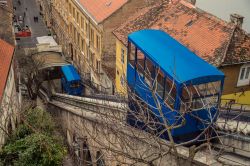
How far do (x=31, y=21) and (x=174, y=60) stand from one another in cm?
4465

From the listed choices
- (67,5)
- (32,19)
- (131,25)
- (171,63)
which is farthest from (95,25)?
(32,19)

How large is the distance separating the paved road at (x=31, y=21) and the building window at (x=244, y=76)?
92.2 feet

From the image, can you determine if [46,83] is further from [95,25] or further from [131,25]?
[131,25]

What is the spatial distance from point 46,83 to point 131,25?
521 inches

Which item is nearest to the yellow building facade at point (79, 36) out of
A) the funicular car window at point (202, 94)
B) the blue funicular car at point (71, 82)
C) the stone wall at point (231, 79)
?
the blue funicular car at point (71, 82)

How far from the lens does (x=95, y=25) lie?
3178 centimetres

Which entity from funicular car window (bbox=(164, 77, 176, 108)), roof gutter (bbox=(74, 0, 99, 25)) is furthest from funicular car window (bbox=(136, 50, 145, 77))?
roof gutter (bbox=(74, 0, 99, 25))

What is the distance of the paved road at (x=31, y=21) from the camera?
44719mm

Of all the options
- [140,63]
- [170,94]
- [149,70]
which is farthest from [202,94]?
[140,63]

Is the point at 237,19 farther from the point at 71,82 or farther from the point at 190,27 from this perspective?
the point at 71,82

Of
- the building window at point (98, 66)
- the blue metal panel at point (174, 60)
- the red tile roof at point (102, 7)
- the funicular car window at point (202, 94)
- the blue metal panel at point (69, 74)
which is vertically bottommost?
the blue metal panel at point (69, 74)

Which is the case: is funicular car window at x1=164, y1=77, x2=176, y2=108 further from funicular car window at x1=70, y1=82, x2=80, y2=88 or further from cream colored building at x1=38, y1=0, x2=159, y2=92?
funicular car window at x1=70, y1=82, x2=80, y2=88

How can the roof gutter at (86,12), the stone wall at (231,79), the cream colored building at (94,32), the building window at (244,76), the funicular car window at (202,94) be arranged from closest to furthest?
the funicular car window at (202,94), the stone wall at (231,79), the building window at (244,76), the cream colored building at (94,32), the roof gutter at (86,12)

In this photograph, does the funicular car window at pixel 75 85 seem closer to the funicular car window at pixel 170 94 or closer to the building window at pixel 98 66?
the building window at pixel 98 66
